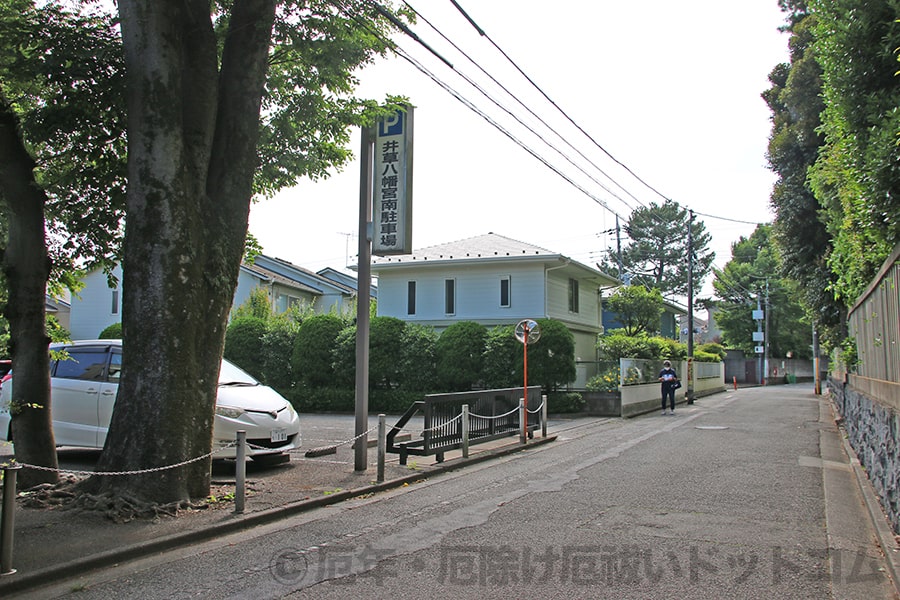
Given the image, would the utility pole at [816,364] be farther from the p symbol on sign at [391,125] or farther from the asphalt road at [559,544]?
the p symbol on sign at [391,125]

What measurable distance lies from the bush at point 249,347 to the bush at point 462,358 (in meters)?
7.58

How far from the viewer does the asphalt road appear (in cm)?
493

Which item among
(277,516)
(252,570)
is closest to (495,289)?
(277,516)

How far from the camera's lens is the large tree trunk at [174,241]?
276 inches

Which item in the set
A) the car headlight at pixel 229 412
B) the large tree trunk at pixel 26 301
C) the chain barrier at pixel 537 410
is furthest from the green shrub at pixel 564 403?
the large tree trunk at pixel 26 301

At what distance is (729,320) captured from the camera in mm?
64188

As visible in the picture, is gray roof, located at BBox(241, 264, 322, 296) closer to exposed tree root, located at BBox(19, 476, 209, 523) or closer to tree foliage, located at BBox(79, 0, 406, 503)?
tree foliage, located at BBox(79, 0, 406, 503)

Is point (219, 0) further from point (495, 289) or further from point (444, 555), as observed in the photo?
point (495, 289)

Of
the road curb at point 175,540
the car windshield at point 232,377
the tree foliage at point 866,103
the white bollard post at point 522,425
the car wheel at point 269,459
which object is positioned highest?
the tree foliage at point 866,103

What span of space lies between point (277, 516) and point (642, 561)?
3934 millimetres

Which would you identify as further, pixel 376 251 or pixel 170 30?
pixel 376 251

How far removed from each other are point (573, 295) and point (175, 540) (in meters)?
25.0

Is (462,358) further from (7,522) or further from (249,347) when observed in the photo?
(7,522)

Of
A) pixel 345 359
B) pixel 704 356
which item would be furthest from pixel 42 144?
pixel 704 356
